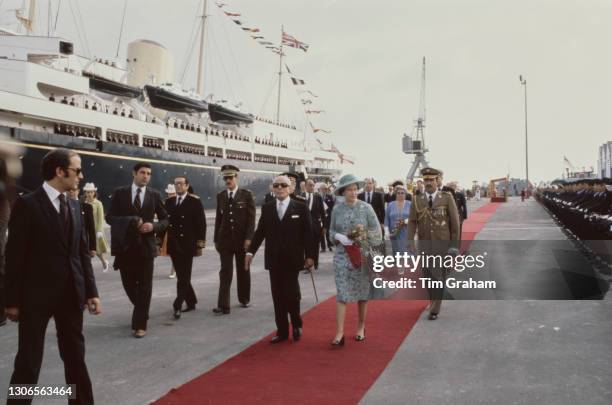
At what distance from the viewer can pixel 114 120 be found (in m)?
27.1

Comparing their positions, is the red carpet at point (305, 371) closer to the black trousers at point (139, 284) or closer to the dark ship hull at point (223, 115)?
the black trousers at point (139, 284)

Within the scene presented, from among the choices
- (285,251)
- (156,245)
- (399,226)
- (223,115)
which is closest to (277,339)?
(285,251)

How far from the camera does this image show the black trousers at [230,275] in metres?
7.00

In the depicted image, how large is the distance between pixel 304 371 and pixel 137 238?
8.23 ft

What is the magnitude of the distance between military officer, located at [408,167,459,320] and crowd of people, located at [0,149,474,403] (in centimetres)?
1

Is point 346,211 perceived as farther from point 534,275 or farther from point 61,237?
point 534,275

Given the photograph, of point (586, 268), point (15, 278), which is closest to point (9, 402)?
point (15, 278)

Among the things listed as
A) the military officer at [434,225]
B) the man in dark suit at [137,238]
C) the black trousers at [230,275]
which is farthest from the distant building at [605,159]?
the man in dark suit at [137,238]

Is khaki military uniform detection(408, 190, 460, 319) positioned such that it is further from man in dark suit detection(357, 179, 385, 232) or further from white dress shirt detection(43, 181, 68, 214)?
man in dark suit detection(357, 179, 385, 232)

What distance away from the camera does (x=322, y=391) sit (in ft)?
13.6

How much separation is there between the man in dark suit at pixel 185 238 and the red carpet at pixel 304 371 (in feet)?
5.65

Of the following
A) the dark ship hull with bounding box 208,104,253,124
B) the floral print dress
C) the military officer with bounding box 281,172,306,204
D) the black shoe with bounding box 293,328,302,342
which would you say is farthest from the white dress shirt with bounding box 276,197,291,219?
the dark ship hull with bounding box 208,104,253,124

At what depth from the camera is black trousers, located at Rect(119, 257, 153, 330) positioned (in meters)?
5.93

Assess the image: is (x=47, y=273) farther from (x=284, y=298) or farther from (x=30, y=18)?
(x=30, y=18)
